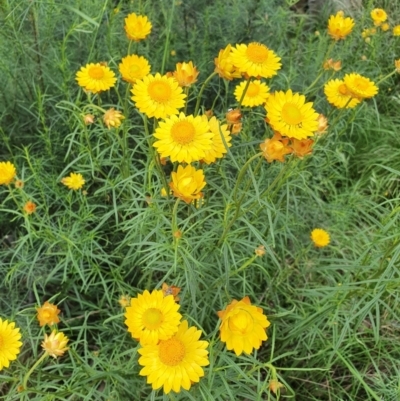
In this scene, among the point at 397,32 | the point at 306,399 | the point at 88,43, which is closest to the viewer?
the point at 306,399

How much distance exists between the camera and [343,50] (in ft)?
9.35

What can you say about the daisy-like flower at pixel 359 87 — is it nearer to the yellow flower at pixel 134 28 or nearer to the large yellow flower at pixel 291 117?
the large yellow flower at pixel 291 117

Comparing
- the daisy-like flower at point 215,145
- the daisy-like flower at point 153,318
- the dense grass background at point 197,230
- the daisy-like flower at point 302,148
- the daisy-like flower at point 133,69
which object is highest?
the daisy-like flower at point 302,148

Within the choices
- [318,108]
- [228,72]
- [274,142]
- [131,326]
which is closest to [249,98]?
[228,72]

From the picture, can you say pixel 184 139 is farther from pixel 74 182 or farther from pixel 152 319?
pixel 74 182

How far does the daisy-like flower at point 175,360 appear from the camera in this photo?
115cm

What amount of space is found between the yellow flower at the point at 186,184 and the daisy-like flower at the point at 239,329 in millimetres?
298

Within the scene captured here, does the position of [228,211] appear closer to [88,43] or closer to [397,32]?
[88,43]

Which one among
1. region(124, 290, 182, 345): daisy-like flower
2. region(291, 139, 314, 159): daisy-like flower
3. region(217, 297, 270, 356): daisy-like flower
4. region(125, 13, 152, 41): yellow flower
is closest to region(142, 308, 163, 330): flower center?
region(124, 290, 182, 345): daisy-like flower

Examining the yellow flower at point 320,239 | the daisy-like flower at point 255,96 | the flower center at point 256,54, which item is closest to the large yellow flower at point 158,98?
the flower center at point 256,54

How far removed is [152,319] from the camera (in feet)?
3.90

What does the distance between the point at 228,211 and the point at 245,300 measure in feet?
1.21

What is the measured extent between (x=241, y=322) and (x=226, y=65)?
2.64ft

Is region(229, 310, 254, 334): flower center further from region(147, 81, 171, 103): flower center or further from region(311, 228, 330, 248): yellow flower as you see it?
region(311, 228, 330, 248): yellow flower
